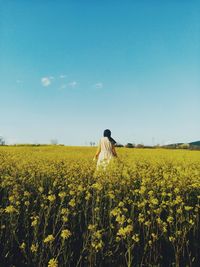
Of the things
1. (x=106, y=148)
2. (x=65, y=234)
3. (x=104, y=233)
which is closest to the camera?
(x=65, y=234)

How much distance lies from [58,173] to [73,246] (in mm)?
3693

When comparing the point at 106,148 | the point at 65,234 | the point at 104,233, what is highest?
the point at 106,148

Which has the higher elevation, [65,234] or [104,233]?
[65,234]

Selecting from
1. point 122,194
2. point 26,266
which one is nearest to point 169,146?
point 122,194

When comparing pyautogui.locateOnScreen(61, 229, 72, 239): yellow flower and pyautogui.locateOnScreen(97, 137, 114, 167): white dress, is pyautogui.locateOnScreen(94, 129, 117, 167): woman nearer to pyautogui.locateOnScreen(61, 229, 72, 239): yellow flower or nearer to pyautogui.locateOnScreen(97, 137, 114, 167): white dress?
pyautogui.locateOnScreen(97, 137, 114, 167): white dress

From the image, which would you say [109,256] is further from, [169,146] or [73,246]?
[169,146]

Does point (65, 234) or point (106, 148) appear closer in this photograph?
point (65, 234)

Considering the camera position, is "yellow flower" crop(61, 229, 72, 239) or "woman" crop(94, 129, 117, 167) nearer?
"yellow flower" crop(61, 229, 72, 239)

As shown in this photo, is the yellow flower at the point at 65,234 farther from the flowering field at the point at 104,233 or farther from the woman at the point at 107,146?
the woman at the point at 107,146

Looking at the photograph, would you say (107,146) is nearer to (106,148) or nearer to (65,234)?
(106,148)

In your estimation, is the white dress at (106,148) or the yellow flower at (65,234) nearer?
the yellow flower at (65,234)

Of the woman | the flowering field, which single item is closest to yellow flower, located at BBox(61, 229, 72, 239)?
the flowering field

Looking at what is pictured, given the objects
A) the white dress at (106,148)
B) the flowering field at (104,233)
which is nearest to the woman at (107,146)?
the white dress at (106,148)

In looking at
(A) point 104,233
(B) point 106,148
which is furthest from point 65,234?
(B) point 106,148
